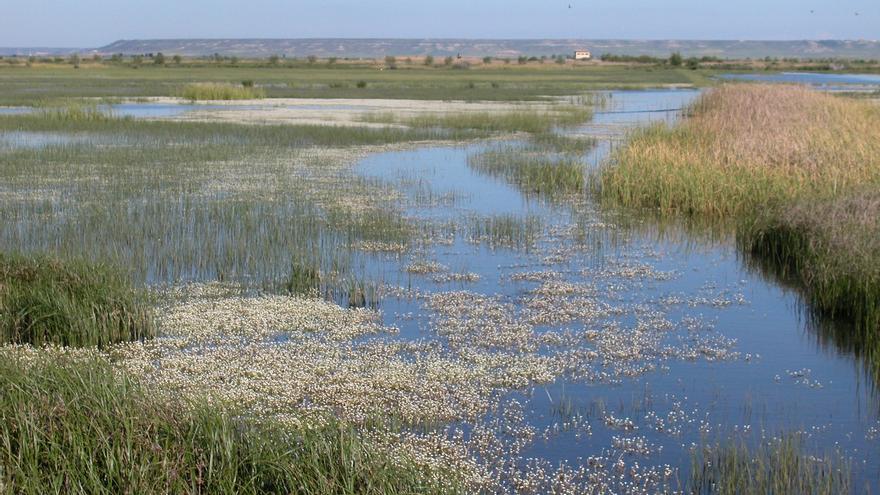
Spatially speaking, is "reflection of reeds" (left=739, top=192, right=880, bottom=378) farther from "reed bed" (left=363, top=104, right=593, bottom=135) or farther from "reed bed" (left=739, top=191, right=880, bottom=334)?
"reed bed" (left=363, top=104, right=593, bottom=135)

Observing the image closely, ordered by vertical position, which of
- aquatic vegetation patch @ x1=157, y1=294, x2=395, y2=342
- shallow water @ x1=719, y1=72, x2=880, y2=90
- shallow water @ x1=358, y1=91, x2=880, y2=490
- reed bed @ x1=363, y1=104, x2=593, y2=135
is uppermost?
shallow water @ x1=719, y1=72, x2=880, y2=90

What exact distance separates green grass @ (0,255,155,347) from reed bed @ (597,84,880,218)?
8401 millimetres

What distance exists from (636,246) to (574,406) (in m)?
5.86

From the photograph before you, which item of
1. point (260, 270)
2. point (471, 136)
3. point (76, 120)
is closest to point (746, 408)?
point (260, 270)

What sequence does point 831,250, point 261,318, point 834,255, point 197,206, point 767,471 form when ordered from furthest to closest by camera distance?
point 197,206 < point 831,250 < point 834,255 < point 261,318 < point 767,471

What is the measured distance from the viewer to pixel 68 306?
787 cm

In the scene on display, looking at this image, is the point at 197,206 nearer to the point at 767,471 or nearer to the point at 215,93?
the point at 767,471

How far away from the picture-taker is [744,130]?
59.6 ft

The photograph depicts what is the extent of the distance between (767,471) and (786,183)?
9.27m

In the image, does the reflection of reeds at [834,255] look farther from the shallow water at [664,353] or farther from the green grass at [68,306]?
the green grass at [68,306]

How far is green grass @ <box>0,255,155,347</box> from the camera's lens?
7832 mm

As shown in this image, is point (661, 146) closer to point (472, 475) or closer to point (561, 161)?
point (561, 161)

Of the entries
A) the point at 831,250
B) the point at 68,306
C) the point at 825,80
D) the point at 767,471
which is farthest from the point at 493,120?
the point at 825,80

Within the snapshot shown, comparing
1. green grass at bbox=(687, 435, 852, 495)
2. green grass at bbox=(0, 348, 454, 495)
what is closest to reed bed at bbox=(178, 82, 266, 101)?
green grass at bbox=(0, 348, 454, 495)
